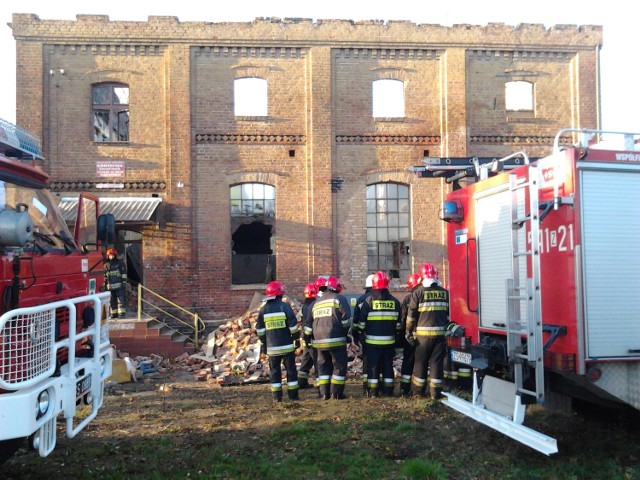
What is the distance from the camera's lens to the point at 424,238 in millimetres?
15406

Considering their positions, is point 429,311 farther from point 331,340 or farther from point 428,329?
point 331,340

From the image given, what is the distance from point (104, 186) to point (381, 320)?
951cm

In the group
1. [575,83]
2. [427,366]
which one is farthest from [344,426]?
[575,83]

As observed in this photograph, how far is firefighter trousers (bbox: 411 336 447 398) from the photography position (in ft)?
26.2

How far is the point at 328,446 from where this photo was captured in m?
6.08

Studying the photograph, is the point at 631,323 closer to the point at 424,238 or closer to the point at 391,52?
the point at 424,238

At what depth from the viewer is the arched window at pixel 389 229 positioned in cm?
1543

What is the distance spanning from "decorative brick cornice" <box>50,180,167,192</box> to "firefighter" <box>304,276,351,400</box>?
7969 millimetres

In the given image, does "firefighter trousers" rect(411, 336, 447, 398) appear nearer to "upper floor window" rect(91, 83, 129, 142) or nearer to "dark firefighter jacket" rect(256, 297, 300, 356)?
"dark firefighter jacket" rect(256, 297, 300, 356)

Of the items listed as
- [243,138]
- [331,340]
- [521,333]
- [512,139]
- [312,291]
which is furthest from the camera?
[512,139]

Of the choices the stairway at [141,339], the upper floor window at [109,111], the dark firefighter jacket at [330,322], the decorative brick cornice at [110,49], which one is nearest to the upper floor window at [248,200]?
the upper floor window at [109,111]

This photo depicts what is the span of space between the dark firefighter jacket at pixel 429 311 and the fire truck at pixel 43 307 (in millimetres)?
4301

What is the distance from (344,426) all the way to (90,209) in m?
3.91

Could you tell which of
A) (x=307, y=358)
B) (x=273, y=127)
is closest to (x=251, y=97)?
(x=273, y=127)
